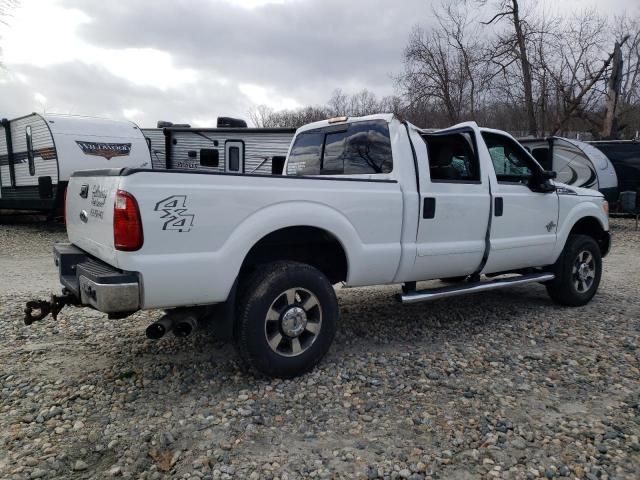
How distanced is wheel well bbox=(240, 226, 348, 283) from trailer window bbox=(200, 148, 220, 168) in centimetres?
1017

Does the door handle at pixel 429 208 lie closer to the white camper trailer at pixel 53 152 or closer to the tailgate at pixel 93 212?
the tailgate at pixel 93 212

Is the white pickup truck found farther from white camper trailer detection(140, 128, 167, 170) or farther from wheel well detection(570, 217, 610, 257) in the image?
white camper trailer detection(140, 128, 167, 170)

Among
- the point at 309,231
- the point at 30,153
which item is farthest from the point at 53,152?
the point at 309,231

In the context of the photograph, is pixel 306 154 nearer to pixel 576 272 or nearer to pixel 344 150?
pixel 344 150

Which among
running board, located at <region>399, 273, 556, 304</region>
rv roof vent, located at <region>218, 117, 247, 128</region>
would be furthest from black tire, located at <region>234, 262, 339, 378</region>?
rv roof vent, located at <region>218, 117, 247, 128</region>

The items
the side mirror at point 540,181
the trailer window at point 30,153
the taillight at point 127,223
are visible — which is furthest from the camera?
the trailer window at point 30,153

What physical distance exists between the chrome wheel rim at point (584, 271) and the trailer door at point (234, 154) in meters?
9.46

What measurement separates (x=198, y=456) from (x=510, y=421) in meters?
1.89

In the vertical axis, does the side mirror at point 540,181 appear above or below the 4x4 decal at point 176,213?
above

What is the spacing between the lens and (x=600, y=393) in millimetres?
3730


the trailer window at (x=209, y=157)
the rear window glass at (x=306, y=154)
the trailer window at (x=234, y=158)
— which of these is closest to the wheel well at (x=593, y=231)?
the rear window glass at (x=306, y=154)

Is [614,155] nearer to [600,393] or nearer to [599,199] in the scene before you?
[599,199]

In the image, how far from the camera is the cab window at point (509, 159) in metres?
5.36

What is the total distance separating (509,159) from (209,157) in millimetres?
9996
